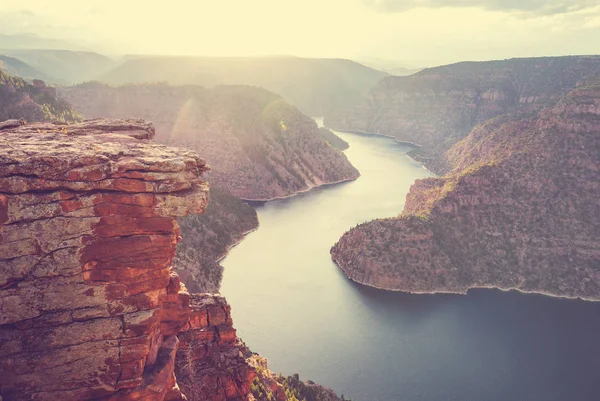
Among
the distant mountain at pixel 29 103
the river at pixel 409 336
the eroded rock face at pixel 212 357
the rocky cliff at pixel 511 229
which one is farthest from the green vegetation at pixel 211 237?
the eroded rock face at pixel 212 357

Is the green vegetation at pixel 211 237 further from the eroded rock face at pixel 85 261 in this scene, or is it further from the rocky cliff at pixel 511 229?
the eroded rock face at pixel 85 261

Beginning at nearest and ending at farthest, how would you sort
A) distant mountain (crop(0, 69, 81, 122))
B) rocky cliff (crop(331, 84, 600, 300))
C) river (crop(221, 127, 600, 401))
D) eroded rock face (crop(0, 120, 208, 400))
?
eroded rock face (crop(0, 120, 208, 400))
river (crop(221, 127, 600, 401))
rocky cliff (crop(331, 84, 600, 300))
distant mountain (crop(0, 69, 81, 122))

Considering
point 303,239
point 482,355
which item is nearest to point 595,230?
point 482,355

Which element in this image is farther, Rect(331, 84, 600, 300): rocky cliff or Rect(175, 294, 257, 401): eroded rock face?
Rect(331, 84, 600, 300): rocky cliff

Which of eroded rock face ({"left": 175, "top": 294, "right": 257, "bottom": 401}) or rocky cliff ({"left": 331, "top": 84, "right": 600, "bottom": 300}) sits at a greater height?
eroded rock face ({"left": 175, "top": 294, "right": 257, "bottom": 401})

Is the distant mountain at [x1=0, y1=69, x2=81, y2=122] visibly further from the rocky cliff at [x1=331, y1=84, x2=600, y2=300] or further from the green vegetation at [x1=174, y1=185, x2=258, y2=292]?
the rocky cliff at [x1=331, y1=84, x2=600, y2=300]

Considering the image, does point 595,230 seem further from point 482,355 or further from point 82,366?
point 82,366

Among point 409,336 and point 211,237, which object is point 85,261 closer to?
point 409,336

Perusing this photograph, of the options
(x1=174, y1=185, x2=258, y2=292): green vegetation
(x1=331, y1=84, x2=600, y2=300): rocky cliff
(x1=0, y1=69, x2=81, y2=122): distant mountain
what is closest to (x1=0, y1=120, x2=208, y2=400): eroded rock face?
(x1=174, y1=185, x2=258, y2=292): green vegetation
